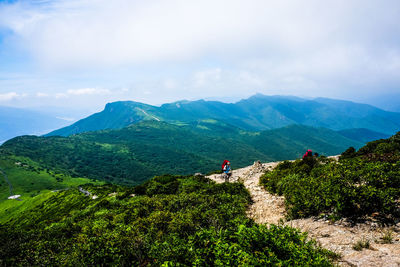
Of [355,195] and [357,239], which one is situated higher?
[355,195]

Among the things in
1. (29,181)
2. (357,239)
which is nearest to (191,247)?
(357,239)

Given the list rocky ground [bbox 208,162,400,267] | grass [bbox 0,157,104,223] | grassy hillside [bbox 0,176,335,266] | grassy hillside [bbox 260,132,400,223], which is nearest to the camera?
grassy hillside [bbox 0,176,335,266]

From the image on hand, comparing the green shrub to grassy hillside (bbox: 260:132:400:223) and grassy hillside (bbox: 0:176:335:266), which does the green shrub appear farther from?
grassy hillside (bbox: 0:176:335:266)

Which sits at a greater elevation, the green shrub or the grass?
the green shrub

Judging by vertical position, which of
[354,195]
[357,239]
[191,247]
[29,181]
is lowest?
[29,181]

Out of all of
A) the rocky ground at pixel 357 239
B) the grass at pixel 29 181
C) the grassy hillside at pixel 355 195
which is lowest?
the grass at pixel 29 181

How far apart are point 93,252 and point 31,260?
542 cm

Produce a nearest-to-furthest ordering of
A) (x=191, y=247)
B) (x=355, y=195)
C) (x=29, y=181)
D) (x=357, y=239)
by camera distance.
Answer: (x=191, y=247), (x=357, y=239), (x=355, y=195), (x=29, y=181)

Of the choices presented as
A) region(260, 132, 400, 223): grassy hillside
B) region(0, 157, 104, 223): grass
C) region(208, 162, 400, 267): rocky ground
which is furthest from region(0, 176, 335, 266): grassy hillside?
region(0, 157, 104, 223): grass

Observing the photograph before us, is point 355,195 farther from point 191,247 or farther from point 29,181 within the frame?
point 29,181

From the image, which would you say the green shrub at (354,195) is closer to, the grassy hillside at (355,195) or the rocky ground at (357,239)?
the grassy hillside at (355,195)

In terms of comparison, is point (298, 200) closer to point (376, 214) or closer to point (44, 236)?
point (376, 214)

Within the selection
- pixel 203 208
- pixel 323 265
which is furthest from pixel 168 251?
pixel 203 208

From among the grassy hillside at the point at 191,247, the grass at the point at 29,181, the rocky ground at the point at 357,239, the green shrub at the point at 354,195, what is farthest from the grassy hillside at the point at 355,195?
the grass at the point at 29,181
